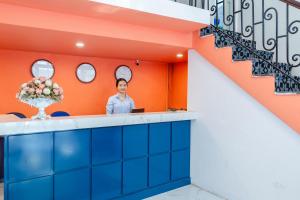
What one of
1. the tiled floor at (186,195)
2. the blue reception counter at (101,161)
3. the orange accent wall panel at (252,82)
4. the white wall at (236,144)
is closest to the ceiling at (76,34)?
the orange accent wall panel at (252,82)

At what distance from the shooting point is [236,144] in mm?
3229

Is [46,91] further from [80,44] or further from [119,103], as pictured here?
[119,103]

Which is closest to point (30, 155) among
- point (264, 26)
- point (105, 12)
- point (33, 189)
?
point (33, 189)

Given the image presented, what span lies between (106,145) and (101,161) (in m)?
0.21

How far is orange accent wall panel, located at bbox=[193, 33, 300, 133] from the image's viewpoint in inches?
101

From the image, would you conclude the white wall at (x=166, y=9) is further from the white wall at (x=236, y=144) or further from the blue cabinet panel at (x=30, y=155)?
the blue cabinet panel at (x=30, y=155)

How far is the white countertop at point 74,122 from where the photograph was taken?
94.3 inches

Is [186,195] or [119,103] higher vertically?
[119,103]

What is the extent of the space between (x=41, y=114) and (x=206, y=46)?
2.47m

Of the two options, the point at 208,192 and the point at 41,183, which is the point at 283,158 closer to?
the point at 208,192

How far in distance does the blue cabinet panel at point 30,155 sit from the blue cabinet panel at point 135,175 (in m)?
1.00

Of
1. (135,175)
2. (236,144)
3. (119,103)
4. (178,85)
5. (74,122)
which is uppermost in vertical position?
(178,85)

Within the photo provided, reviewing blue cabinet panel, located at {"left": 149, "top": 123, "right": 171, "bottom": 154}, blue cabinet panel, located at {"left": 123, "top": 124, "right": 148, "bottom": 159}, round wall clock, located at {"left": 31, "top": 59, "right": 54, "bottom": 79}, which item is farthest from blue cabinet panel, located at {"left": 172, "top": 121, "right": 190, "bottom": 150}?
round wall clock, located at {"left": 31, "top": 59, "right": 54, "bottom": 79}

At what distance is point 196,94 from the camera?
3.82 metres
